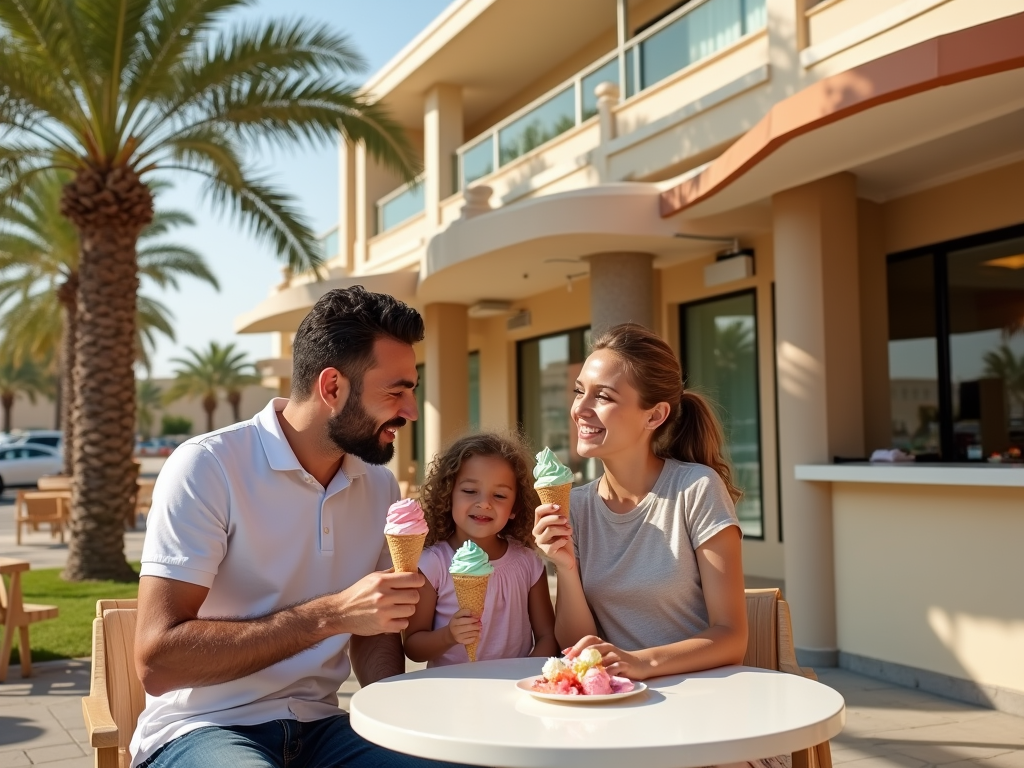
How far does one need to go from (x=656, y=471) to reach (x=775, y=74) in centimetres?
714

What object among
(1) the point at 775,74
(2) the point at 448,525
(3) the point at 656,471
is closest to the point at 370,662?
(2) the point at 448,525

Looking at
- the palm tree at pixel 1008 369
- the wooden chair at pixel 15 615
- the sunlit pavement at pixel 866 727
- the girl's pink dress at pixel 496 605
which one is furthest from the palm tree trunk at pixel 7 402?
the girl's pink dress at pixel 496 605

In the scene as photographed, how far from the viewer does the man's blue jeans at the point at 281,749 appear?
106 inches

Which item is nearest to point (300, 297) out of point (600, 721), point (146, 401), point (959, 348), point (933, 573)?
point (959, 348)

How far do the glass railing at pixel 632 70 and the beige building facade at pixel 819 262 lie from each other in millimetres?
34

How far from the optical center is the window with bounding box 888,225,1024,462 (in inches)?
339

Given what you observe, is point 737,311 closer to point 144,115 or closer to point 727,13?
point 727,13

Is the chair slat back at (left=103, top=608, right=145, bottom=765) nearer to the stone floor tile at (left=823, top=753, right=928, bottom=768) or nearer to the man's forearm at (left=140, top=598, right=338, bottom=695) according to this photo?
the man's forearm at (left=140, top=598, right=338, bottom=695)

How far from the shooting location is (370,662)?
3.25 meters

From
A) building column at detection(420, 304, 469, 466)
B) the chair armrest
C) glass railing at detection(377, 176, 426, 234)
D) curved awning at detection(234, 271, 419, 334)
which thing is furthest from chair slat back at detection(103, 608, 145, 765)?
glass railing at detection(377, 176, 426, 234)

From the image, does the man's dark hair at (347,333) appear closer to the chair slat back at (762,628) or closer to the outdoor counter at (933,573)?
the chair slat back at (762,628)

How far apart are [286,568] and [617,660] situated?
1.02 meters

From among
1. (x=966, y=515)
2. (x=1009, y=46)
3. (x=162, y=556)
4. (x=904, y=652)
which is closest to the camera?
(x=162, y=556)

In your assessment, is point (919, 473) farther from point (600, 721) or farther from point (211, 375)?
point (211, 375)
